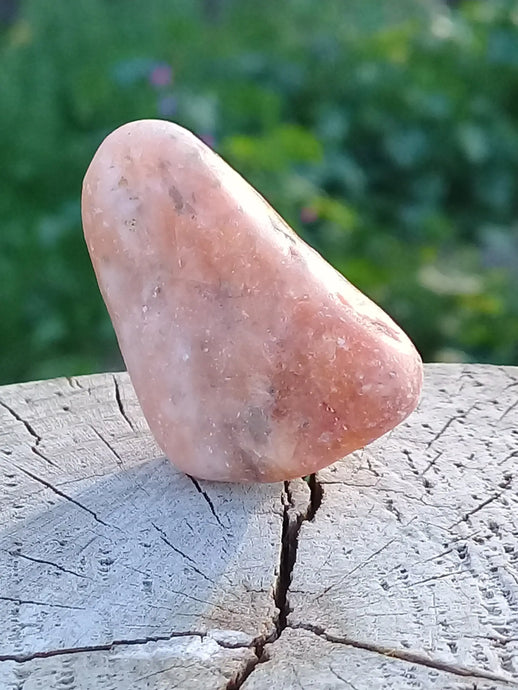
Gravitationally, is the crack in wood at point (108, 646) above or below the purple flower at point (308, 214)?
below

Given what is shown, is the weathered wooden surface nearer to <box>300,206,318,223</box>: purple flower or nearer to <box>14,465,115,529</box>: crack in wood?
<box>14,465,115,529</box>: crack in wood

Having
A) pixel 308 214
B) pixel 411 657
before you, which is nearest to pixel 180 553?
pixel 411 657

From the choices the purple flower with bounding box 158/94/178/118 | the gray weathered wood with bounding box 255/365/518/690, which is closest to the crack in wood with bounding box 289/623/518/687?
the gray weathered wood with bounding box 255/365/518/690

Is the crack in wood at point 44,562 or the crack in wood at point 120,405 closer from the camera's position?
the crack in wood at point 44,562

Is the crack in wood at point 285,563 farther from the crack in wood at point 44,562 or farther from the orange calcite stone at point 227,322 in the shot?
the crack in wood at point 44,562

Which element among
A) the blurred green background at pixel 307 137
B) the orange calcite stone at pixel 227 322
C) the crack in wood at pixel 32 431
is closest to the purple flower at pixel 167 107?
the blurred green background at pixel 307 137

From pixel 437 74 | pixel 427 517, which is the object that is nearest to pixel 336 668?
pixel 427 517
